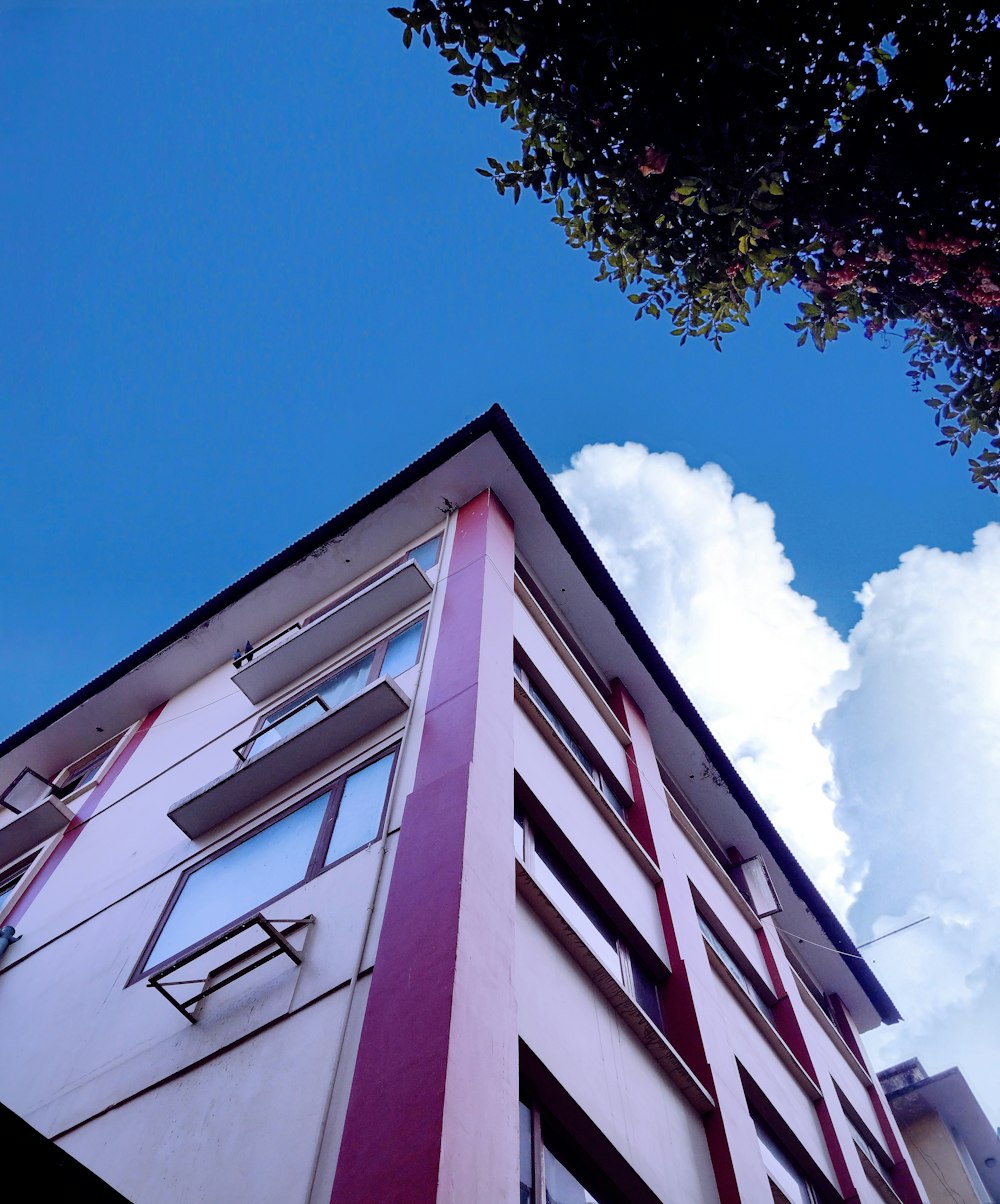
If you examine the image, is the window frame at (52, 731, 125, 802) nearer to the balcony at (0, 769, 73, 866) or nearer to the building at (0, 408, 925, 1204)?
the building at (0, 408, 925, 1204)

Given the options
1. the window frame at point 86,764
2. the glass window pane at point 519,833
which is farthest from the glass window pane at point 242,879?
the window frame at point 86,764

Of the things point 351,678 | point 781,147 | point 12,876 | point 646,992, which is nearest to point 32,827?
point 12,876

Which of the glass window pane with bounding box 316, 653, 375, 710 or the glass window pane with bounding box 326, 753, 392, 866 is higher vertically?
the glass window pane with bounding box 316, 653, 375, 710

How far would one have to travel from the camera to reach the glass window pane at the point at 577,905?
8188mm

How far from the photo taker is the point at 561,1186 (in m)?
5.90

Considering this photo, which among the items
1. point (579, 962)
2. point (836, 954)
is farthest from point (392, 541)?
point (836, 954)

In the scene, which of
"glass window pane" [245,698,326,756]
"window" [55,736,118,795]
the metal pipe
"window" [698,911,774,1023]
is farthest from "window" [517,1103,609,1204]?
"window" [55,736,118,795]

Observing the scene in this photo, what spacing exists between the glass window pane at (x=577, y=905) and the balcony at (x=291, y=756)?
1.92 metres

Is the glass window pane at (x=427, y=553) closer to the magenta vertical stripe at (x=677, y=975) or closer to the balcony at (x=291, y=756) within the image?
the balcony at (x=291, y=756)

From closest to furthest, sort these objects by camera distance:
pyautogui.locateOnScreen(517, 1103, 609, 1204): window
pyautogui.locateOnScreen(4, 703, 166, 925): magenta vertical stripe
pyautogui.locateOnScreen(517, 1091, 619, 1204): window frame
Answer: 1. pyautogui.locateOnScreen(517, 1103, 609, 1204): window
2. pyautogui.locateOnScreen(517, 1091, 619, 1204): window frame
3. pyautogui.locateOnScreen(4, 703, 166, 925): magenta vertical stripe

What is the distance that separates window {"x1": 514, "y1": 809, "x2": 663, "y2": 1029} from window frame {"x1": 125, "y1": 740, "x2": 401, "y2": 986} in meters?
1.38

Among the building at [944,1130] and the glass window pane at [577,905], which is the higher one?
the building at [944,1130]

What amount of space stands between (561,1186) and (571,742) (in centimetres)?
568

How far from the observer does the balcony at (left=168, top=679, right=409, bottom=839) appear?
8.42 meters
